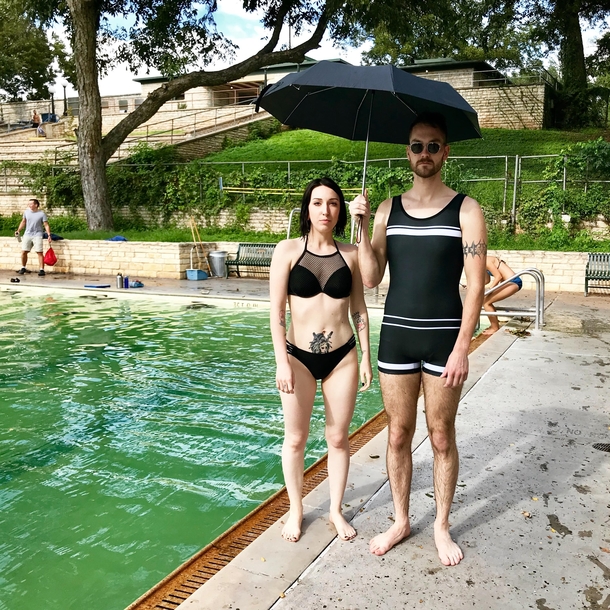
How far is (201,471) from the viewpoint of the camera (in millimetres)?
4988

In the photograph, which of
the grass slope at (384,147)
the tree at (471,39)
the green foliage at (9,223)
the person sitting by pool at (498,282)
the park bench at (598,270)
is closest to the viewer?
the person sitting by pool at (498,282)

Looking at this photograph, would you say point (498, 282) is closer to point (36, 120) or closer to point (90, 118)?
point (90, 118)

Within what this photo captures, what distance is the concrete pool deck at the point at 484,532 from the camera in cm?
280

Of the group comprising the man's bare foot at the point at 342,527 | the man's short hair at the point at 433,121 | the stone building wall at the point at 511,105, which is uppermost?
the stone building wall at the point at 511,105

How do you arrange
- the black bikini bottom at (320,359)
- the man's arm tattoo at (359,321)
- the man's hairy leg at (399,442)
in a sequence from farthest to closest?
the man's arm tattoo at (359,321), the black bikini bottom at (320,359), the man's hairy leg at (399,442)

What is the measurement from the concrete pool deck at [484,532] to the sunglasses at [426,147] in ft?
6.62

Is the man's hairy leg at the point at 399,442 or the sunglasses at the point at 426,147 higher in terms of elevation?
the sunglasses at the point at 426,147

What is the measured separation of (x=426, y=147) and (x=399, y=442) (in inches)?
59.2

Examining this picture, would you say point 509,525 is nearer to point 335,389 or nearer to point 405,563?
point 405,563

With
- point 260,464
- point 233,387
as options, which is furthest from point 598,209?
point 260,464

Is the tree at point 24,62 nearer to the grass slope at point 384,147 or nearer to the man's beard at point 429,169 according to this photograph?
the grass slope at point 384,147

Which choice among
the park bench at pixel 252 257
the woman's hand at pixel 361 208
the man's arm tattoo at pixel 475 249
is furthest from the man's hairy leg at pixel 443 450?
the park bench at pixel 252 257

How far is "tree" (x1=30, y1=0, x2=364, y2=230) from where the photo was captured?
21141 millimetres

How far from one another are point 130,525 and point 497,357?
4.98 meters
